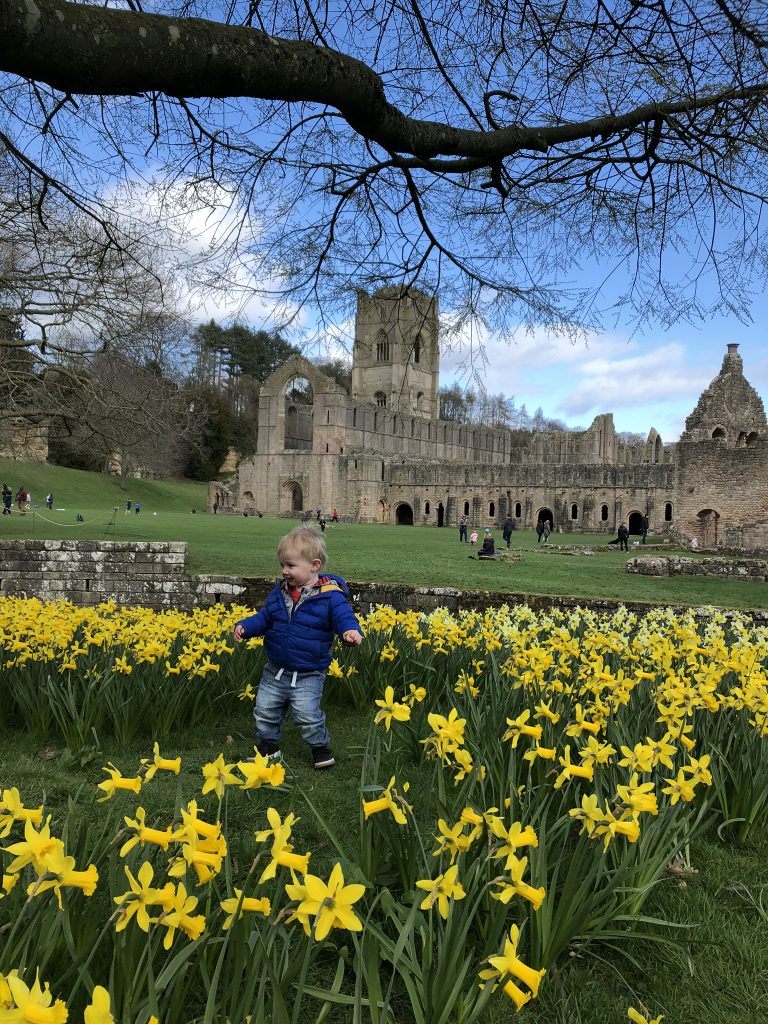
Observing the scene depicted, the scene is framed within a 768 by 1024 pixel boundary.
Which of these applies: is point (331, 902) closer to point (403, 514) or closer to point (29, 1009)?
point (29, 1009)

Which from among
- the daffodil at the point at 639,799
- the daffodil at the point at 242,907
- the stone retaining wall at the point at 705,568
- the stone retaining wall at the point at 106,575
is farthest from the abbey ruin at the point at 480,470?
the daffodil at the point at 242,907

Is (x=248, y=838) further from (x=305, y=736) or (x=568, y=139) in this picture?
(x=568, y=139)

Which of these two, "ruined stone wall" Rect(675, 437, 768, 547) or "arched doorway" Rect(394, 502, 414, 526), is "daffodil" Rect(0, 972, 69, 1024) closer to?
"ruined stone wall" Rect(675, 437, 768, 547)

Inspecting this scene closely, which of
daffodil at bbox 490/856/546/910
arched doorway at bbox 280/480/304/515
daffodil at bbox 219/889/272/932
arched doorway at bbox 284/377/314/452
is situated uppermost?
arched doorway at bbox 284/377/314/452

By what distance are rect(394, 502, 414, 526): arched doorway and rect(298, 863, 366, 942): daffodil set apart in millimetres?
52159

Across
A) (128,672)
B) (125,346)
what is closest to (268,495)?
(125,346)

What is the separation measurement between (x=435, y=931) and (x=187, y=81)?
263 centimetres

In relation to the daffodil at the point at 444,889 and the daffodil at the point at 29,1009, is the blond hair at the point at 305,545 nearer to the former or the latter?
the daffodil at the point at 444,889

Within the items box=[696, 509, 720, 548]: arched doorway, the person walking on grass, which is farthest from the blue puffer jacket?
box=[696, 509, 720, 548]: arched doorway

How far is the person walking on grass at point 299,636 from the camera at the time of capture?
12.3ft

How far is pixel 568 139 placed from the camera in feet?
10.9

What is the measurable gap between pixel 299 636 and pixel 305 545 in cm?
50

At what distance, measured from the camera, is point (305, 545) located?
12.5 ft

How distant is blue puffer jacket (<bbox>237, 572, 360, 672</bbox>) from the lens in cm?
380
